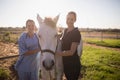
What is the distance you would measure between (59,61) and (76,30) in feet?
2.39

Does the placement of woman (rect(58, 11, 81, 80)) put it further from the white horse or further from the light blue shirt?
the light blue shirt

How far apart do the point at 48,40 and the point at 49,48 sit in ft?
0.53

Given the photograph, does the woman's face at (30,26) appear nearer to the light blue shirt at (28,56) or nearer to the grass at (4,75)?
the light blue shirt at (28,56)

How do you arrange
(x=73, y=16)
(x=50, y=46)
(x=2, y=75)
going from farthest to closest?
(x=2, y=75) → (x=73, y=16) → (x=50, y=46)

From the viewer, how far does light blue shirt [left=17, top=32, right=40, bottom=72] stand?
12.2ft

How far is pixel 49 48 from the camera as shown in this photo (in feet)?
10.4

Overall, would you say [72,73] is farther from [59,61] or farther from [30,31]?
[30,31]

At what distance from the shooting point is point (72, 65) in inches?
137

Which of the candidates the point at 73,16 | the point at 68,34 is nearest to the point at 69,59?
the point at 68,34

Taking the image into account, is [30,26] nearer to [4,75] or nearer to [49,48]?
[49,48]

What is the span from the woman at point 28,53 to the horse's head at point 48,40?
0.37 meters

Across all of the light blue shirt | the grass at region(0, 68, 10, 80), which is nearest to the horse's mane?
the light blue shirt

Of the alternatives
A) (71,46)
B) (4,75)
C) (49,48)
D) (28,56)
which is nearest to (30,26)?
(28,56)

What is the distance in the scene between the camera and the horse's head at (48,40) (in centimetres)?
301
